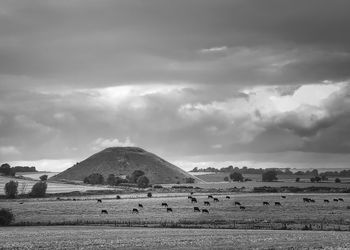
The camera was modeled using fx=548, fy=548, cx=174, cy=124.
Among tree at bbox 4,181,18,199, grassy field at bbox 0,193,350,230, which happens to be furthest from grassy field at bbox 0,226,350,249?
tree at bbox 4,181,18,199

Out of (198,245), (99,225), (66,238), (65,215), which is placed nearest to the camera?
(198,245)

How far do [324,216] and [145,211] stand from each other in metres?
32.3

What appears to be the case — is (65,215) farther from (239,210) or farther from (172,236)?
(172,236)

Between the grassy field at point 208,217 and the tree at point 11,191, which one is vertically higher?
the tree at point 11,191

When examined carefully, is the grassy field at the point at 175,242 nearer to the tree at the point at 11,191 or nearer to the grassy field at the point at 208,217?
the grassy field at the point at 208,217

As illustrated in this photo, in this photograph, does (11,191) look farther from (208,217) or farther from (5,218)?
(208,217)

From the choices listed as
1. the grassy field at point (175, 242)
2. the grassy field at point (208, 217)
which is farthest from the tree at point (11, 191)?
the grassy field at point (175, 242)

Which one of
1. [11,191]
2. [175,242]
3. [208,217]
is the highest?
[11,191]

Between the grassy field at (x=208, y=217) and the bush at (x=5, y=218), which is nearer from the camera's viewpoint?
the grassy field at (x=208, y=217)

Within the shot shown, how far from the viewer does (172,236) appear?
4950 centimetres

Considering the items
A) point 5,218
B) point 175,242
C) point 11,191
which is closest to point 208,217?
point 5,218

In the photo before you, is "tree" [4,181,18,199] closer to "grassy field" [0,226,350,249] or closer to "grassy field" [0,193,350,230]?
"grassy field" [0,193,350,230]

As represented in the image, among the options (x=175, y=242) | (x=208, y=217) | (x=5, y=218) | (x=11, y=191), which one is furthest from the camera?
Result: (x=11, y=191)

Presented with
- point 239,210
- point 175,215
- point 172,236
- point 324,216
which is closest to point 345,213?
point 324,216
